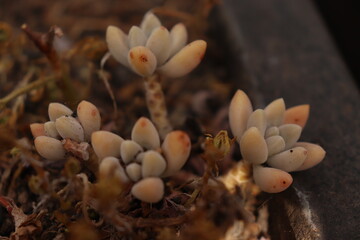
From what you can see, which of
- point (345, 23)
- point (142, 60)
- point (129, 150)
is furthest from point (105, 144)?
point (345, 23)

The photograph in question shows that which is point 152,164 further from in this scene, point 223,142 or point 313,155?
point 313,155

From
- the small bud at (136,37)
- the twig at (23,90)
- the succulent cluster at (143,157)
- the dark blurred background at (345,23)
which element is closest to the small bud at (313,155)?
the succulent cluster at (143,157)

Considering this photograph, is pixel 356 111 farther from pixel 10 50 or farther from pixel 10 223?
pixel 10 50

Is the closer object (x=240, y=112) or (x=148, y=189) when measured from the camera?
(x=148, y=189)

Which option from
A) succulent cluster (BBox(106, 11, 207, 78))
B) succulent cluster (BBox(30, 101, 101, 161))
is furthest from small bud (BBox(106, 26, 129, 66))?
succulent cluster (BBox(30, 101, 101, 161))

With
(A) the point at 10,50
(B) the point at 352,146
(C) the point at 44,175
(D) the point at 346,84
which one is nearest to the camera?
(C) the point at 44,175

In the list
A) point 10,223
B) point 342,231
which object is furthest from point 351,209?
point 10,223
